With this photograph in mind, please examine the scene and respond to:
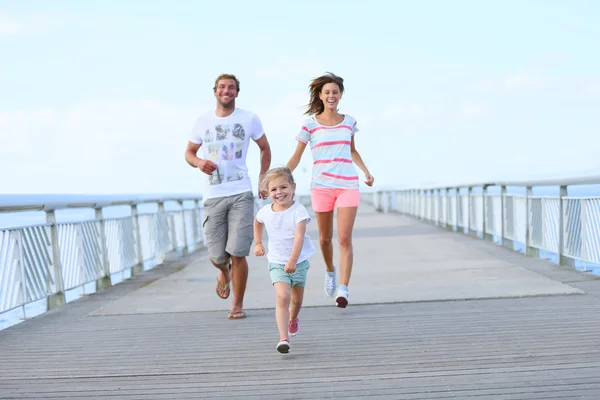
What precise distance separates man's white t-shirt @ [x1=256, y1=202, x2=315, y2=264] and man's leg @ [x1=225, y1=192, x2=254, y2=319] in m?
1.32

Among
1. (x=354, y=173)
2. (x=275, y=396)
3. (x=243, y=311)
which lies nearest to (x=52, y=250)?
(x=243, y=311)

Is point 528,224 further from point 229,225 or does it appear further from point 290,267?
point 290,267

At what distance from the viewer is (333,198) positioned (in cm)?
690

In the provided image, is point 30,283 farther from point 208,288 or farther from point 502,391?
point 502,391

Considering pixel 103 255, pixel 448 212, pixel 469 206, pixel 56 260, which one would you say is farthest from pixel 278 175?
pixel 448 212

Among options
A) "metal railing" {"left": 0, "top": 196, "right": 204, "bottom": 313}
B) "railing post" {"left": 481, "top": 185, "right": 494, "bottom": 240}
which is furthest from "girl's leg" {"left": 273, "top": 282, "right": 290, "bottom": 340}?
"railing post" {"left": 481, "top": 185, "right": 494, "bottom": 240}

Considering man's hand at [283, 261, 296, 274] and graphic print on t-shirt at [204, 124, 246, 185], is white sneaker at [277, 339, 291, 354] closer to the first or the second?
man's hand at [283, 261, 296, 274]

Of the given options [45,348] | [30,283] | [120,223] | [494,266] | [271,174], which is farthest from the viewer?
[120,223]

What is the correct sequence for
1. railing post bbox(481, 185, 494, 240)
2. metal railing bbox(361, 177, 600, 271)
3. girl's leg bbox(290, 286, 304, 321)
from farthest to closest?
railing post bbox(481, 185, 494, 240) → metal railing bbox(361, 177, 600, 271) → girl's leg bbox(290, 286, 304, 321)

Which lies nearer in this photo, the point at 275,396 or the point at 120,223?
the point at 275,396

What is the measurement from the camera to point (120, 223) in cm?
1075

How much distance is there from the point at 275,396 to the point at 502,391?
1115mm

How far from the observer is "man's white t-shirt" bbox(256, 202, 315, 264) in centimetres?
521

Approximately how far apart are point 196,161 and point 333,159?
1.16 metres
